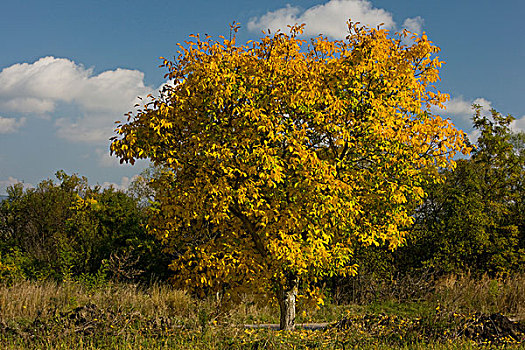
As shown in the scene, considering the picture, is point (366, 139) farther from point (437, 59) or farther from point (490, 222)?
point (490, 222)

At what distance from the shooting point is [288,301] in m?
8.97

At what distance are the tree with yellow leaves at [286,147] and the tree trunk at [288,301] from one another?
0.02 m

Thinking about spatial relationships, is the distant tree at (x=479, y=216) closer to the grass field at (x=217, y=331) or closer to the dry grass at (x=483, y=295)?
the dry grass at (x=483, y=295)

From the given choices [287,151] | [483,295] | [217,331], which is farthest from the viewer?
[483,295]

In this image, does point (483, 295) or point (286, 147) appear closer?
point (286, 147)

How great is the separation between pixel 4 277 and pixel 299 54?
10.3 meters

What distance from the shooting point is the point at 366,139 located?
8.34m

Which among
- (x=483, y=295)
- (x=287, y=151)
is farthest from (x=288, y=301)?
(x=483, y=295)

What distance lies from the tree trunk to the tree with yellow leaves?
2 centimetres

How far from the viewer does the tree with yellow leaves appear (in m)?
7.39

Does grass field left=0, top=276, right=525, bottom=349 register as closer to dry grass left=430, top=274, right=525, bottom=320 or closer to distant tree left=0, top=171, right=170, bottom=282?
dry grass left=430, top=274, right=525, bottom=320

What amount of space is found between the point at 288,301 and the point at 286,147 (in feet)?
9.45

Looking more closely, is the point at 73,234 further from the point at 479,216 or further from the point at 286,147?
the point at 479,216

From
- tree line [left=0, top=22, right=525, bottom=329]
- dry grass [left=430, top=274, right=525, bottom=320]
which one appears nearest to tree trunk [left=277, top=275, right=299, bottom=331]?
tree line [left=0, top=22, right=525, bottom=329]
